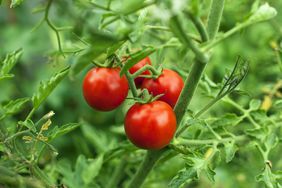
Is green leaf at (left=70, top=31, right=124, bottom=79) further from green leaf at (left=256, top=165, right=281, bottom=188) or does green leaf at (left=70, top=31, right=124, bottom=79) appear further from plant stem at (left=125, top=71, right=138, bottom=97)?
green leaf at (left=256, top=165, right=281, bottom=188)

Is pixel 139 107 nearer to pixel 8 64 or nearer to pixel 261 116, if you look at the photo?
pixel 8 64

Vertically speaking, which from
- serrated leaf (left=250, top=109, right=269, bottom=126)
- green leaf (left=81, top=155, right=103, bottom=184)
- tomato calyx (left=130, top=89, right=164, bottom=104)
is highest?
tomato calyx (left=130, top=89, right=164, bottom=104)

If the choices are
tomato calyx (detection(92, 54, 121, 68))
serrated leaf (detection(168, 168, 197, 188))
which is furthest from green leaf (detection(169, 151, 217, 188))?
tomato calyx (detection(92, 54, 121, 68))

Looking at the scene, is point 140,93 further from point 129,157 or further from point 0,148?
point 129,157

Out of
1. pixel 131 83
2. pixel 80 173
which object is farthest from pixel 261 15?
pixel 80 173

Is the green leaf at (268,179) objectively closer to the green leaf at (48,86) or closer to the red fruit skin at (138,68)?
the red fruit skin at (138,68)

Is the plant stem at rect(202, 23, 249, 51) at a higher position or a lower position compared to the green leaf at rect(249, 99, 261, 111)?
higher

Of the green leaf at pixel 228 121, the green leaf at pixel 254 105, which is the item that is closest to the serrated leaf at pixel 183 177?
the green leaf at pixel 228 121

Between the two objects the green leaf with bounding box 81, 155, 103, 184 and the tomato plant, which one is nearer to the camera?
the tomato plant
